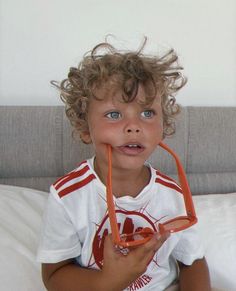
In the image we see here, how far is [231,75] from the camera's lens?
153cm

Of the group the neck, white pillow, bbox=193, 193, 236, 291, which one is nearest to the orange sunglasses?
the neck

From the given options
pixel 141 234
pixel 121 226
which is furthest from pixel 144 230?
pixel 121 226

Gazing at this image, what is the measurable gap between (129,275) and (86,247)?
0.48ft

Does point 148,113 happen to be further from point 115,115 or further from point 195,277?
point 195,277

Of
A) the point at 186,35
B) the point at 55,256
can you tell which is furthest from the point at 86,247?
the point at 186,35

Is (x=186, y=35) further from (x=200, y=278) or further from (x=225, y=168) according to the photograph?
(x=200, y=278)

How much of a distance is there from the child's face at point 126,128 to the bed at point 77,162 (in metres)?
0.44

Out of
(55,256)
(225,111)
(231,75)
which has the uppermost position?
(231,75)

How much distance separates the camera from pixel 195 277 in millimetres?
808

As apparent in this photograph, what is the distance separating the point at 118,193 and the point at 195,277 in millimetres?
252

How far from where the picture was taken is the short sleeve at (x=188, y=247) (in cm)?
81

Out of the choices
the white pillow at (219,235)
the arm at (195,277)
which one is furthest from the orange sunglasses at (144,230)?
the white pillow at (219,235)

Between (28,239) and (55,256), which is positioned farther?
(28,239)

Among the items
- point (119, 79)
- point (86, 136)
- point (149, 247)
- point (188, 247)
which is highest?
point (119, 79)
